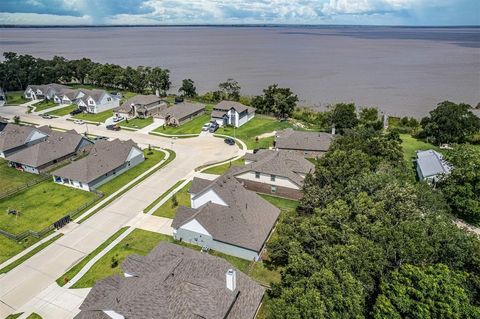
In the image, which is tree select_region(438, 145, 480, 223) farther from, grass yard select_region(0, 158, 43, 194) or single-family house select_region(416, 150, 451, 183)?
grass yard select_region(0, 158, 43, 194)

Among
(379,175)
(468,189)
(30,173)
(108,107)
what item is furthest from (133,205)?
(108,107)

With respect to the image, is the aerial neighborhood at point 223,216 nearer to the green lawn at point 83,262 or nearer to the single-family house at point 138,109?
the green lawn at point 83,262

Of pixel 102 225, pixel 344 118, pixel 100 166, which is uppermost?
pixel 344 118

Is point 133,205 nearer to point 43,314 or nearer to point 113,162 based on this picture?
point 113,162

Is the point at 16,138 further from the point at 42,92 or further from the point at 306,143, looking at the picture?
the point at 306,143

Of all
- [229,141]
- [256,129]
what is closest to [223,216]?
[229,141]

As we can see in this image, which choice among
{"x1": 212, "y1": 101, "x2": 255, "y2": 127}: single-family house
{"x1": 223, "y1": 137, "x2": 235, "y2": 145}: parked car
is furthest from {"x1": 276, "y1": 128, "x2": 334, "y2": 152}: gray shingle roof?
{"x1": 212, "y1": 101, "x2": 255, "y2": 127}: single-family house
